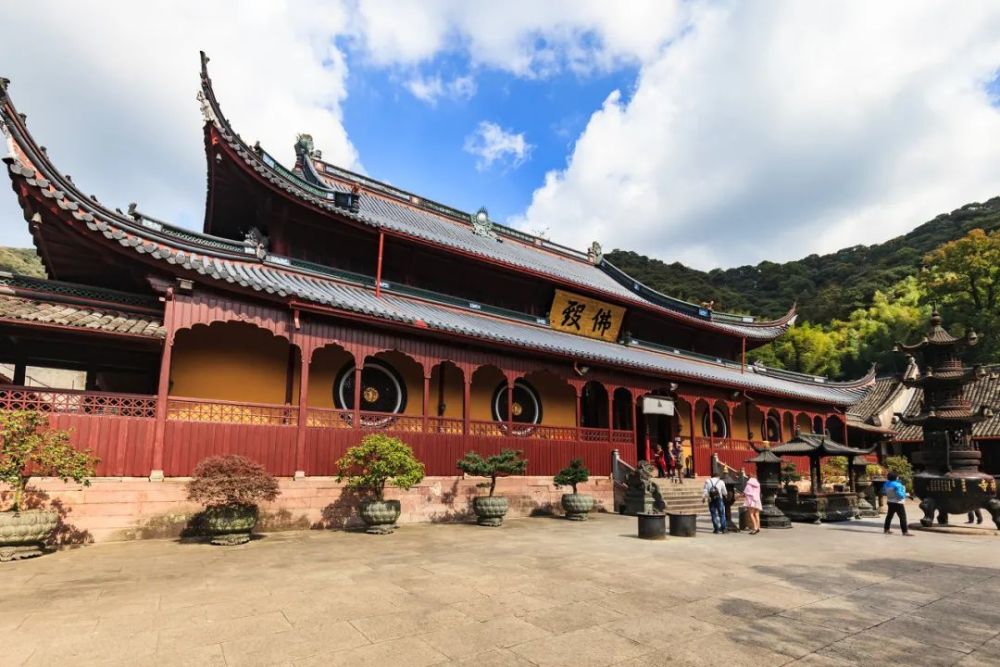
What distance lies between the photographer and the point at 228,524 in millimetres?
8805

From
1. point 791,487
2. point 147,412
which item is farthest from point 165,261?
point 791,487

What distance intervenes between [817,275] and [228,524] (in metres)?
91.2

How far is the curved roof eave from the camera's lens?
12.3 m

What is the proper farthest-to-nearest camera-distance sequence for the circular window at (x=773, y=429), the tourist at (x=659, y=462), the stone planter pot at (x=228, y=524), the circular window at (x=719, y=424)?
1. the circular window at (x=773, y=429)
2. the circular window at (x=719, y=424)
3. the tourist at (x=659, y=462)
4. the stone planter pot at (x=228, y=524)

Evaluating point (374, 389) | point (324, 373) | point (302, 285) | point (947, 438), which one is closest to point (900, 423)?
point (947, 438)

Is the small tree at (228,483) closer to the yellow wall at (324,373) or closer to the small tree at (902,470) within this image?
the yellow wall at (324,373)

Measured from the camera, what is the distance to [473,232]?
21.6m

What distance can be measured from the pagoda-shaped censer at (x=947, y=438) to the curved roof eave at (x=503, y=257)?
9.23 metres

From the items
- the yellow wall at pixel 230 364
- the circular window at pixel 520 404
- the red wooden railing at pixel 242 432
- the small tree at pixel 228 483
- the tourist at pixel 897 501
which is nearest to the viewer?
the small tree at pixel 228 483

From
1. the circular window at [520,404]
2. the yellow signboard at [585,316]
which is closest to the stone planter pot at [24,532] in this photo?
the circular window at [520,404]

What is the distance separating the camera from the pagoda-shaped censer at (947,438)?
12.4 metres

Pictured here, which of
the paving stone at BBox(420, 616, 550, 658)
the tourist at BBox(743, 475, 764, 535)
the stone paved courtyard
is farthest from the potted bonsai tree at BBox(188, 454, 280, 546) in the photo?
the tourist at BBox(743, 475, 764, 535)

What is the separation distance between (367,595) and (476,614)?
52.4 inches

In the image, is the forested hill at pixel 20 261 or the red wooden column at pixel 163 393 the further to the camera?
the forested hill at pixel 20 261
